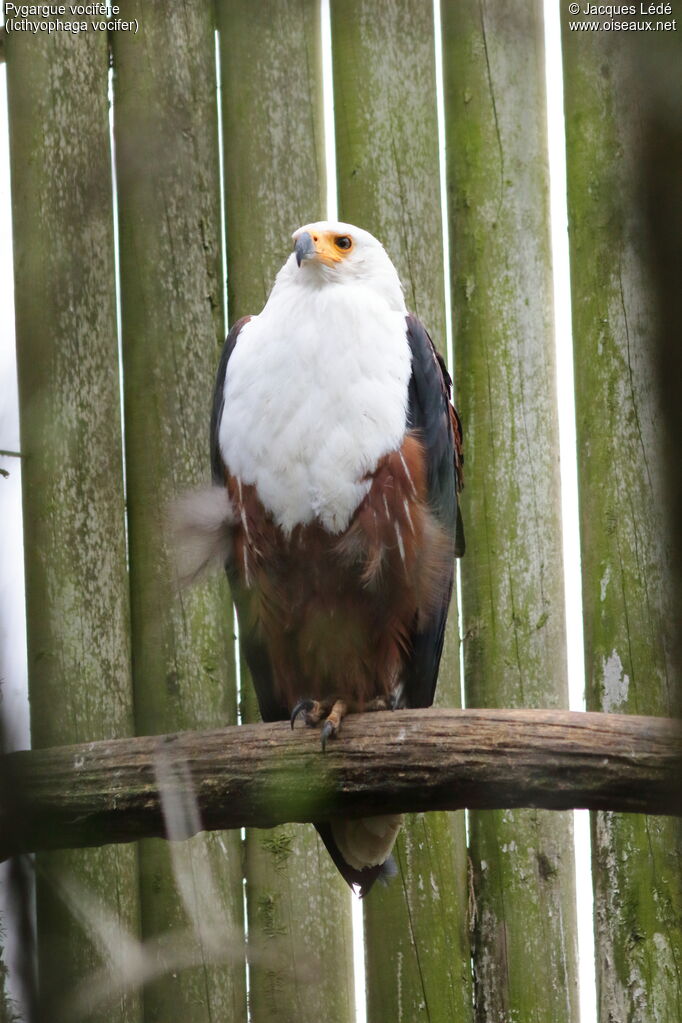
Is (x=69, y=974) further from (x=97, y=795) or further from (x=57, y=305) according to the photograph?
(x=97, y=795)

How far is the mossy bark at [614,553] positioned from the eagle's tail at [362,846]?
0.58 meters

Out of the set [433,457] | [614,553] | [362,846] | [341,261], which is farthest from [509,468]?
[362,846]

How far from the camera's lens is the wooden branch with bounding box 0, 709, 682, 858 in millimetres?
2555

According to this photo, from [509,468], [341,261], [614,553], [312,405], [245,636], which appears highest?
[341,261]

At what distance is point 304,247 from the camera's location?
339 centimetres

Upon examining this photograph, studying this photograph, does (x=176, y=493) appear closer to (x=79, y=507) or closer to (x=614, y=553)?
(x=79, y=507)

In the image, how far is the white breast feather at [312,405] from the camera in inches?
130

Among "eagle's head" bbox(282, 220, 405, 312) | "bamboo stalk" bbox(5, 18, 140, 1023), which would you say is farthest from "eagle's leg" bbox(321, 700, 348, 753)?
"eagle's head" bbox(282, 220, 405, 312)

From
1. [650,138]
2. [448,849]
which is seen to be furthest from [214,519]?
[650,138]

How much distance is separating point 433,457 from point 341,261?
644mm

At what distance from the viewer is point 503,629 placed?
3410mm

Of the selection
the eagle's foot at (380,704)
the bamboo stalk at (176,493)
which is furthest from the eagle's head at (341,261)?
the eagle's foot at (380,704)

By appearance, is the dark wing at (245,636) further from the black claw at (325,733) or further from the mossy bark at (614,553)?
the mossy bark at (614,553)

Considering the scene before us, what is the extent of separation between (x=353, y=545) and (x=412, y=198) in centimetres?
111
